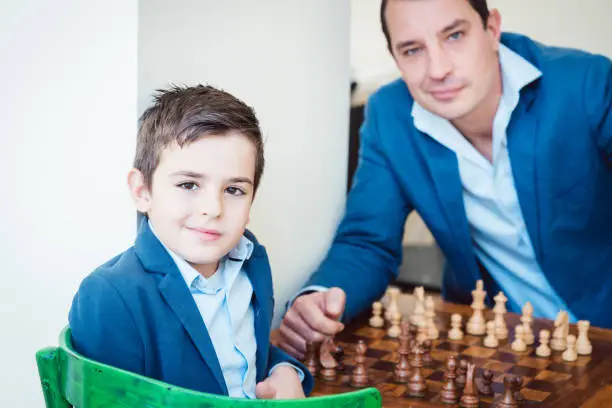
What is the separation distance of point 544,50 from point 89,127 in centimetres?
129

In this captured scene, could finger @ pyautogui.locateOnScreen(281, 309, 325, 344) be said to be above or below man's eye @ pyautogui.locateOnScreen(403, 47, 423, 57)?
below

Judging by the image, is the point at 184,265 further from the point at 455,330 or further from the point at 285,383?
the point at 455,330

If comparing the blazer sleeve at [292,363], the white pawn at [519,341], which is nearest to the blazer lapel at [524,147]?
the white pawn at [519,341]

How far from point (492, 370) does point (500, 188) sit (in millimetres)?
723

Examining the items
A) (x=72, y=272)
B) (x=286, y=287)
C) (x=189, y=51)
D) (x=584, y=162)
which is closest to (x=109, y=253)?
(x=72, y=272)

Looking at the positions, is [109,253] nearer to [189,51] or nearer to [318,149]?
[189,51]

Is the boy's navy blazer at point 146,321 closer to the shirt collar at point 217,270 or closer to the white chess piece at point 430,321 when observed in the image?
the shirt collar at point 217,270

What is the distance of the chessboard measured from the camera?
49.7 inches

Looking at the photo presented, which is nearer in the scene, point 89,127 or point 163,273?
point 163,273

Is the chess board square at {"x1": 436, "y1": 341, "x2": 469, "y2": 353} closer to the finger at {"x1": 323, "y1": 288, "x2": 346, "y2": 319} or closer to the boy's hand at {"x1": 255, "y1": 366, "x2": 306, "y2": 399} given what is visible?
the finger at {"x1": 323, "y1": 288, "x2": 346, "y2": 319}

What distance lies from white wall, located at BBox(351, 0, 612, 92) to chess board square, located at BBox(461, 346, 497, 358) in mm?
2837

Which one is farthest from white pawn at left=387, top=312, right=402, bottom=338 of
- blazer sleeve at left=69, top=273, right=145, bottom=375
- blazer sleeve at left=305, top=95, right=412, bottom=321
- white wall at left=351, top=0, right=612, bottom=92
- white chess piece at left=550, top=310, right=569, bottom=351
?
white wall at left=351, top=0, right=612, bottom=92

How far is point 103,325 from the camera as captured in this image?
38.7 inches

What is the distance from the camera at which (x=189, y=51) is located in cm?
131
